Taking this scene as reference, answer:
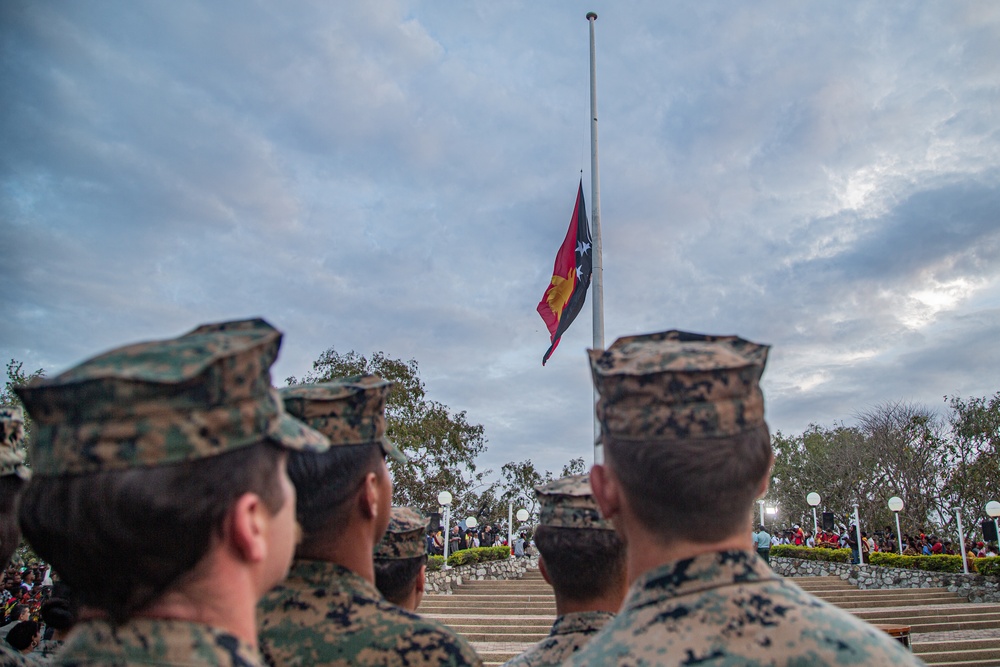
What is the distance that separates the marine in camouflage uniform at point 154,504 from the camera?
1145 mm

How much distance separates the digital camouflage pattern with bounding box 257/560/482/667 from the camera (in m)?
1.88

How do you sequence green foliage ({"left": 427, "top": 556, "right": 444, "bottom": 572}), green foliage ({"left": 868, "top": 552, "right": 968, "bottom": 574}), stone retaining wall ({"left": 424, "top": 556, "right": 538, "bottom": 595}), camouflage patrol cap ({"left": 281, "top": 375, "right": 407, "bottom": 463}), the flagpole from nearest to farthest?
camouflage patrol cap ({"left": 281, "top": 375, "right": 407, "bottom": 463})
the flagpole
green foliage ({"left": 868, "top": 552, "right": 968, "bottom": 574})
stone retaining wall ({"left": 424, "top": 556, "right": 538, "bottom": 595})
green foliage ({"left": 427, "top": 556, "right": 444, "bottom": 572})

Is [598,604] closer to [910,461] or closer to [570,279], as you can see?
[570,279]

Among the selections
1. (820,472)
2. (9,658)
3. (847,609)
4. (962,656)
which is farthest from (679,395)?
(820,472)

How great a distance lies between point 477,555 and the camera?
25.1 metres

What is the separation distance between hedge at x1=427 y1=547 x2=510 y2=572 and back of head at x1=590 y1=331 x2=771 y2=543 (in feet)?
70.2

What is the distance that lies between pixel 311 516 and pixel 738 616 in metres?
1.14

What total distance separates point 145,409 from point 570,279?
11938mm

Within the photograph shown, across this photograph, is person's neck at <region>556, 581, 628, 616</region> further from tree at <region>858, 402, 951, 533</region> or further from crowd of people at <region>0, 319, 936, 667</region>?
tree at <region>858, 402, 951, 533</region>

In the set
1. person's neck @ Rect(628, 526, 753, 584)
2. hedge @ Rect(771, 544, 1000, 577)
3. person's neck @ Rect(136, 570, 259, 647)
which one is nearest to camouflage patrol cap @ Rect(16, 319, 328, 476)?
person's neck @ Rect(136, 570, 259, 647)

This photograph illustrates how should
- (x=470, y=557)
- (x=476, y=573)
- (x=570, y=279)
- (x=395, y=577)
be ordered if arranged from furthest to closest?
(x=470, y=557)
(x=476, y=573)
(x=570, y=279)
(x=395, y=577)

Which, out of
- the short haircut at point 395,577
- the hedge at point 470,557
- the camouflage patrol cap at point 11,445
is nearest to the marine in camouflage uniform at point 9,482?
the camouflage patrol cap at point 11,445

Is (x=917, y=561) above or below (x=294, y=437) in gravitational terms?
below

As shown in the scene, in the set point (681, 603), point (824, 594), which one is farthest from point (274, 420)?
point (824, 594)
